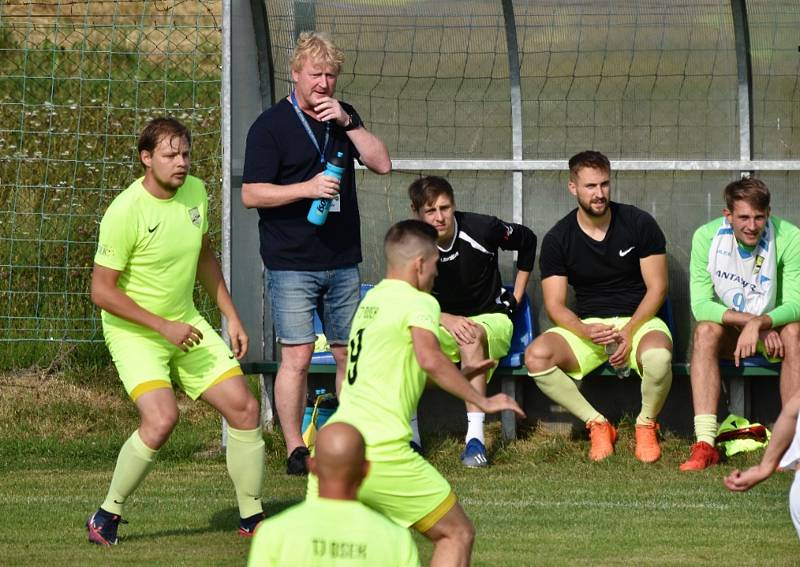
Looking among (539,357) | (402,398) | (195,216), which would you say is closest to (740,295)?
(539,357)

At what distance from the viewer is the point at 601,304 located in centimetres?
898

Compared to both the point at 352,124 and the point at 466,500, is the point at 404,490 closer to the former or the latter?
the point at 466,500

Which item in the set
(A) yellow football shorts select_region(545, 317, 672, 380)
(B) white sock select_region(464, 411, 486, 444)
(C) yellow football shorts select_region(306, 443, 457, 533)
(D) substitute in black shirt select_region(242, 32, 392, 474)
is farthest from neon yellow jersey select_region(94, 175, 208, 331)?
(A) yellow football shorts select_region(545, 317, 672, 380)

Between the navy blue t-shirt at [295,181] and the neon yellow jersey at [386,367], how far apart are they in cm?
293

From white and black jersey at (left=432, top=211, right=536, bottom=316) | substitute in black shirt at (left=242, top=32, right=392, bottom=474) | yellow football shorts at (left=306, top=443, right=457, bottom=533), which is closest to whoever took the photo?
yellow football shorts at (left=306, top=443, right=457, bottom=533)

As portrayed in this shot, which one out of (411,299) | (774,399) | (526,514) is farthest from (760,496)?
(411,299)

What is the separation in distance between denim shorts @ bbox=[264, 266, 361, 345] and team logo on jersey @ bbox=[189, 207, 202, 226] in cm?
128

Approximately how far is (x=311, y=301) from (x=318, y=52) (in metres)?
1.42

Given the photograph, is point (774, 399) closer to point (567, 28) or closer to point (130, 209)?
point (567, 28)

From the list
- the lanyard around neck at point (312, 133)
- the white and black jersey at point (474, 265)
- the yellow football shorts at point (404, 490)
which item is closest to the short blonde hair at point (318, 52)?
the lanyard around neck at point (312, 133)

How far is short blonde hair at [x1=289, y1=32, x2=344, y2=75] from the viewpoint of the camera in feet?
25.4

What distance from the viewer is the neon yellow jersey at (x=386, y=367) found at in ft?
16.0

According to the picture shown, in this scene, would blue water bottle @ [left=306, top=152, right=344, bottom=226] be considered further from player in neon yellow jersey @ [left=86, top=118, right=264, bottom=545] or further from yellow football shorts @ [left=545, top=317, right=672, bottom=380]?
yellow football shorts @ [left=545, top=317, right=672, bottom=380]

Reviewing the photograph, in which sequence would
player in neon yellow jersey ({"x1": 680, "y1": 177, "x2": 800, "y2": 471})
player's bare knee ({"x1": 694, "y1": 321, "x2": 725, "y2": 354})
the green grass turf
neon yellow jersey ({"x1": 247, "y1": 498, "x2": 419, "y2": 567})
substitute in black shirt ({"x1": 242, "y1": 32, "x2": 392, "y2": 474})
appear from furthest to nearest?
player's bare knee ({"x1": 694, "y1": 321, "x2": 725, "y2": 354}) → player in neon yellow jersey ({"x1": 680, "y1": 177, "x2": 800, "y2": 471}) → substitute in black shirt ({"x1": 242, "y1": 32, "x2": 392, "y2": 474}) → the green grass turf → neon yellow jersey ({"x1": 247, "y1": 498, "x2": 419, "y2": 567})
